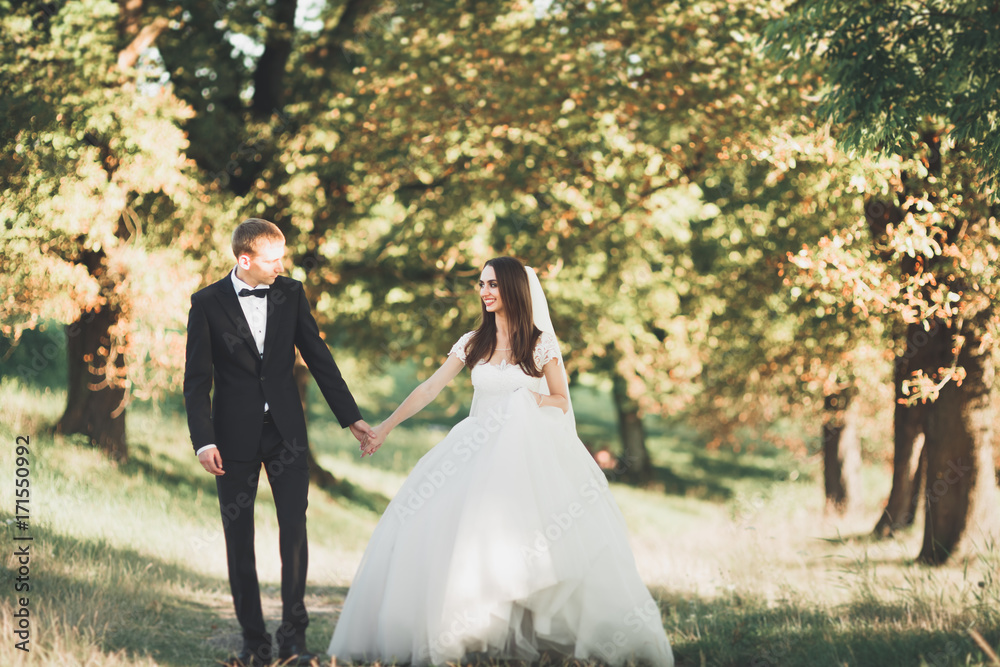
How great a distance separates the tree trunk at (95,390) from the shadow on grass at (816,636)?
7722 mm

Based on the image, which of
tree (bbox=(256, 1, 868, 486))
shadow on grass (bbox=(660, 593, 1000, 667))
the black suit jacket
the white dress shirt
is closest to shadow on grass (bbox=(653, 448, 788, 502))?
tree (bbox=(256, 1, 868, 486))

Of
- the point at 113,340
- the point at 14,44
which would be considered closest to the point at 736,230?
the point at 113,340

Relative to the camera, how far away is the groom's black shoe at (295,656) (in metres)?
4.95

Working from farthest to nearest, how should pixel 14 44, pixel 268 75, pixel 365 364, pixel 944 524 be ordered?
pixel 365 364 → pixel 268 75 → pixel 14 44 → pixel 944 524

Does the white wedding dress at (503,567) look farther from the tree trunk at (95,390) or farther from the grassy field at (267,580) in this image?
the tree trunk at (95,390)

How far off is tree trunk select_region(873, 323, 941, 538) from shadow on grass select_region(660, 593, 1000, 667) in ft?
13.0

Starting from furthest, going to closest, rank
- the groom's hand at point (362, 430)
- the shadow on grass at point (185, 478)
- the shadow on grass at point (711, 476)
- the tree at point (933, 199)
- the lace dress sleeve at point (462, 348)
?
the shadow on grass at point (711, 476) < the shadow on grass at point (185, 478) < the lace dress sleeve at point (462, 348) < the tree at point (933, 199) < the groom's hand at point (362, 430)

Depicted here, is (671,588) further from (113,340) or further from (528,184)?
(113,340)

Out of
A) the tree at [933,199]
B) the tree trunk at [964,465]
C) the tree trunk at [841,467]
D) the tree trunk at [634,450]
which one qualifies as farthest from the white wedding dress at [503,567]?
the tree trunk at [634,450]

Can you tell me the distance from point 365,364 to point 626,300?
6107mm

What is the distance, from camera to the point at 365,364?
61.3 feet

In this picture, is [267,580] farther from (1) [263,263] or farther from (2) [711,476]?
(2) [711,476]

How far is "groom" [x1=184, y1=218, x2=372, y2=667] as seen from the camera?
16.3 feet

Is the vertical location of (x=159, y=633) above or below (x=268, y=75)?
below
